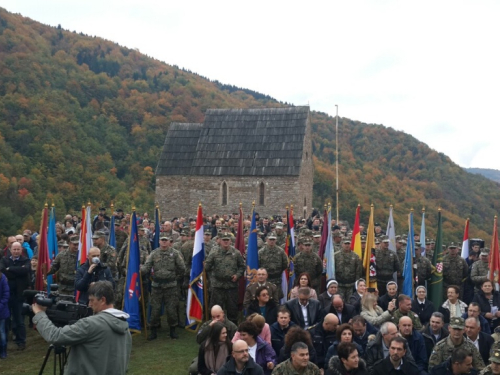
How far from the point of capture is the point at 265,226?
19.9m

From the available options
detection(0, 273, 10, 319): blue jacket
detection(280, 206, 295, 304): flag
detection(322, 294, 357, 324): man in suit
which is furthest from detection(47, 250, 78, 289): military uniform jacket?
detection(322, 294, 357, 324): man in suit

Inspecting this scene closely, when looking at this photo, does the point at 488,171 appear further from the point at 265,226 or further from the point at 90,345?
the point at 90,345

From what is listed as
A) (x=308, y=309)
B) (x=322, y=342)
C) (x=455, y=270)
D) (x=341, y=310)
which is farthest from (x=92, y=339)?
(x=455, y=270)


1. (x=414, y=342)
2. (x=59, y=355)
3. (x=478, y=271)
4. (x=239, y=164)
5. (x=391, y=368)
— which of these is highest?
(x=239, y=164)

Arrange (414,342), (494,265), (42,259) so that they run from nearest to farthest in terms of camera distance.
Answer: (414,342), (42,259), (494,265)

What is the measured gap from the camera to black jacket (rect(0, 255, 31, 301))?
10.6 meters

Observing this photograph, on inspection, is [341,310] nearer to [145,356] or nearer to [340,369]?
[340,369]

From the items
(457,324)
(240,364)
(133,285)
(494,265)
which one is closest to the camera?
(240,364)

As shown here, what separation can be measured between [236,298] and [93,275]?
3283mm

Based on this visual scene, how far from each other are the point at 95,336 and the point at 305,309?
4.65 metres

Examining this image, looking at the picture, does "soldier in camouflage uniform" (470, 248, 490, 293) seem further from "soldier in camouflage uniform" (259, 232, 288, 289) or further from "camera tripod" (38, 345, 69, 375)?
"camera tripod" (38, 345, 69, 375)

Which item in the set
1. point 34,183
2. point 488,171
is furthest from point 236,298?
point 488,171

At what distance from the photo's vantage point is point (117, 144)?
182ft

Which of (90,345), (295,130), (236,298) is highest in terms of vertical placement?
(295,130)
